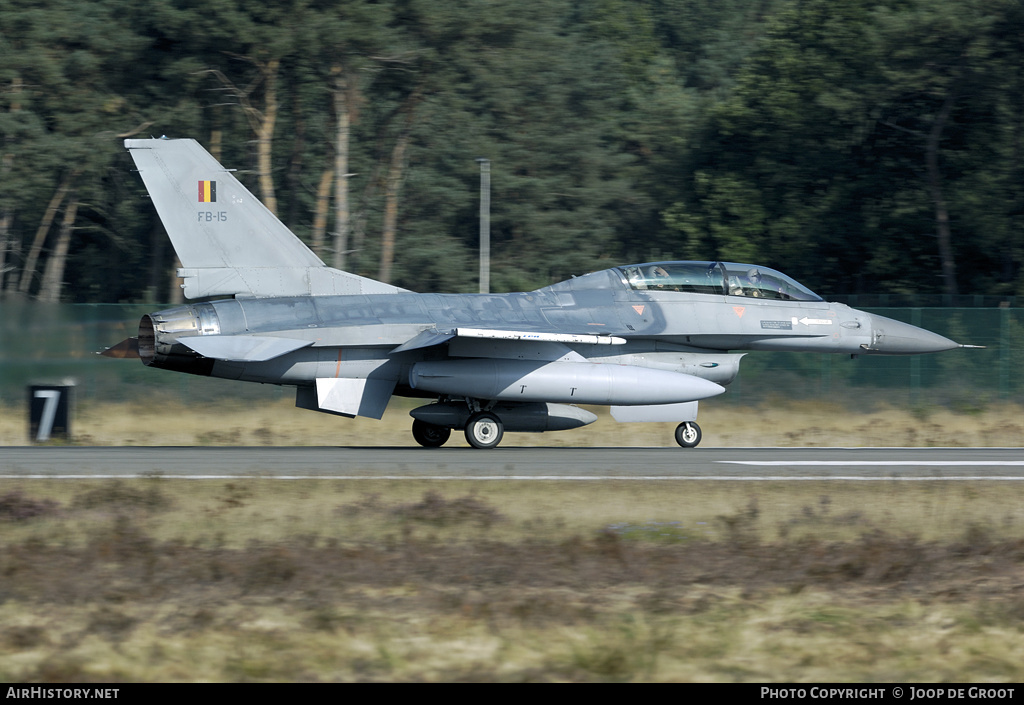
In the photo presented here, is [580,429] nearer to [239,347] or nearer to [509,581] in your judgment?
[239,347]

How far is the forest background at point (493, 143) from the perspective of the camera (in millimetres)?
36031

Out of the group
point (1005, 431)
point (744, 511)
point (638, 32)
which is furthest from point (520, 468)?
point (638, 32)

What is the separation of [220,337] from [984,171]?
28406 mm

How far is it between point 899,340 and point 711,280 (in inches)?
133

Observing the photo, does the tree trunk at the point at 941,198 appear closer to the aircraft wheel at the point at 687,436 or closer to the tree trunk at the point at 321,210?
the tree trunk at the point at 321,210

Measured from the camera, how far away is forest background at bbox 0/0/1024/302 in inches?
1419

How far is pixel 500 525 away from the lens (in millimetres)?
10453

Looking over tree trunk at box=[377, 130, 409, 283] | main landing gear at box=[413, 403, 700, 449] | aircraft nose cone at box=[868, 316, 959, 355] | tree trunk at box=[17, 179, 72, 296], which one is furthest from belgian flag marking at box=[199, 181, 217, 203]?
tree trunk at box=[17, 179, 72, 296]

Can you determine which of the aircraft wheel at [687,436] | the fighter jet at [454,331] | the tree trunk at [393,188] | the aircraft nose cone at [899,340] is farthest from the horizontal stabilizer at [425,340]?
the tree trunk at [393,188]

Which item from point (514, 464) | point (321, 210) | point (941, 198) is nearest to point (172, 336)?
point (514, 464)

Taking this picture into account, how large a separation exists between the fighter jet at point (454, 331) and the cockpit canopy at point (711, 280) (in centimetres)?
2

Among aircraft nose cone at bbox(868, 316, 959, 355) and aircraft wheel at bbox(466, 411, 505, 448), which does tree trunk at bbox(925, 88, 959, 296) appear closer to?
aircraft nose cone at bbox(868, 316, 959, 355)

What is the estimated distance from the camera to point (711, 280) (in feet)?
59.9
